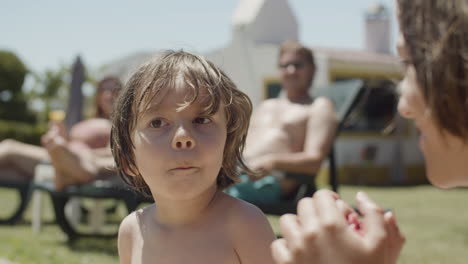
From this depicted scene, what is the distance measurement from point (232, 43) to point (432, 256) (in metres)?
13.8

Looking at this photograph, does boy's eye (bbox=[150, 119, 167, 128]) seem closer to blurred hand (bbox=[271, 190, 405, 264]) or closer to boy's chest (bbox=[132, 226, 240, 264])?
boy's chest (bbox=[132, 226, 240, 264])

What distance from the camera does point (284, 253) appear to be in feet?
3.02

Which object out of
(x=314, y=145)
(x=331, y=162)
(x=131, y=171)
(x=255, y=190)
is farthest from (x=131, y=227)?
(x=331, y=162)

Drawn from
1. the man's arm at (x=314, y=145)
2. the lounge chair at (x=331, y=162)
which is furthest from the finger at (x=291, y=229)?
the man's arm at (x=314, y=145)

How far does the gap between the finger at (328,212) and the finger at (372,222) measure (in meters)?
0.04

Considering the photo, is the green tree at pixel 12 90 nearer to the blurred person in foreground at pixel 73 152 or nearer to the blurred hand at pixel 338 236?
the blurred person in foreground at pixel 73 152

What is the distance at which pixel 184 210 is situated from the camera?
176 centimetres

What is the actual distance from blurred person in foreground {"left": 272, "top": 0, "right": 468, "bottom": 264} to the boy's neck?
2.72ft

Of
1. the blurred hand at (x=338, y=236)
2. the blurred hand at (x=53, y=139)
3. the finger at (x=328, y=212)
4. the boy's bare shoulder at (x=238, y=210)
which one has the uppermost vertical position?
the finger at (x=328, y=212)

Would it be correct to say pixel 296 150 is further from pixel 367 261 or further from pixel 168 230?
pixel 367 261

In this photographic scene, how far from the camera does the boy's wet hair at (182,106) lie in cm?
169

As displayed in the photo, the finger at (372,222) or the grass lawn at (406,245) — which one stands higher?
the finger at (372,222)

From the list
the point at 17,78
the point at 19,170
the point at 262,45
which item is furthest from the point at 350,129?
the point at 17,78

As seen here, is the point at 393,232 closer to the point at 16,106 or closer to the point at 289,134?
the point at 289,134
